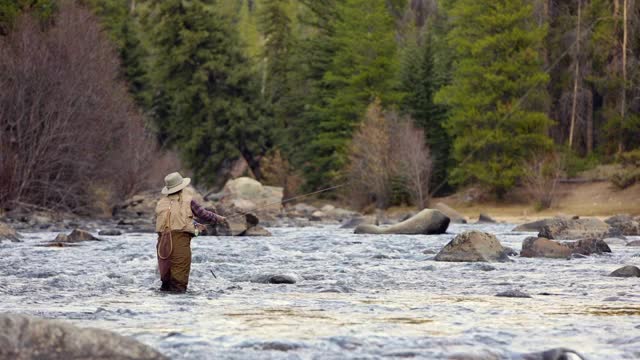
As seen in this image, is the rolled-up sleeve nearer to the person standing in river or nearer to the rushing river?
the person standing in river

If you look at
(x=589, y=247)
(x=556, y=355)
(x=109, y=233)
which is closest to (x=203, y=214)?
(x=556, y=355)

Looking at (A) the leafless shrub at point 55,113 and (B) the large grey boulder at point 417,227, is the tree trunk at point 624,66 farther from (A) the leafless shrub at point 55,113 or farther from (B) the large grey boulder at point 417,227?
(A) the leafless shrub at point 55,113

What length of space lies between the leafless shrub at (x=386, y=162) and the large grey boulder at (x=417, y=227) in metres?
16.9

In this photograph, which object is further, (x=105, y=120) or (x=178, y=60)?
(x=178, y=60)

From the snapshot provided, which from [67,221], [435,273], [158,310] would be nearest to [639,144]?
[67,221]

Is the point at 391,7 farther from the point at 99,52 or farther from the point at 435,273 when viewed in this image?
the point at 435,273

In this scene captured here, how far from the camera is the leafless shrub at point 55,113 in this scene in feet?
96.4

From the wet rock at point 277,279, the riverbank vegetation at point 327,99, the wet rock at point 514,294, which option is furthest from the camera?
the riverbank vegetation at point 327,99

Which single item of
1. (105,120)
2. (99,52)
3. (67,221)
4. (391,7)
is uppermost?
(391,7)

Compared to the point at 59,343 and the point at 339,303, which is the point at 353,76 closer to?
the point at 339,303

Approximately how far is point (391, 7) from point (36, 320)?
7663cm

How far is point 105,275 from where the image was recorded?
1284 centimetres

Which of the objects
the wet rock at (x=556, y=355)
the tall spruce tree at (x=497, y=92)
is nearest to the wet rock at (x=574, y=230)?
the wet rock at (x=556, y=355)

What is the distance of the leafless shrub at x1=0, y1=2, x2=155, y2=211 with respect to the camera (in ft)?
96.4
